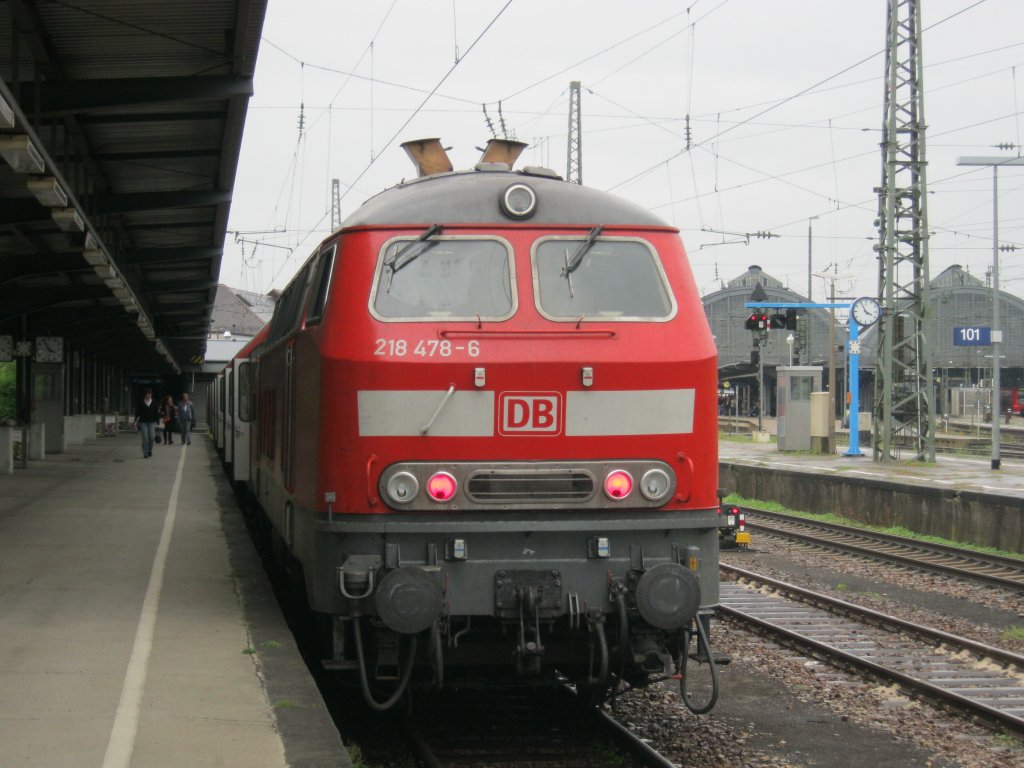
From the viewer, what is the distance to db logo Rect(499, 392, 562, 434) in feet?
23.0

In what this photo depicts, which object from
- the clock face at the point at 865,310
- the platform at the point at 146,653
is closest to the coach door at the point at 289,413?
the platform at the point at 146,653

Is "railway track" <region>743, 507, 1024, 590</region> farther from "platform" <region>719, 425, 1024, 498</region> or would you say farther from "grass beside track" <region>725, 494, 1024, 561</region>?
"platform" <region>719, 425, 1024, 498</region>

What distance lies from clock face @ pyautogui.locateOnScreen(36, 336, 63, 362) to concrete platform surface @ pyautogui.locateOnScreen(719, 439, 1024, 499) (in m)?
15.5

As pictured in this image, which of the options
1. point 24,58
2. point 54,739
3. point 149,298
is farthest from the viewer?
point 149,298

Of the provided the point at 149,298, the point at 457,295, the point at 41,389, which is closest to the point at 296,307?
the point at 457,295

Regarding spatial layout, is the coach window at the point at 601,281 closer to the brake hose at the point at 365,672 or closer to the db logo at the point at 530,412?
the db logo at the point at 530,412

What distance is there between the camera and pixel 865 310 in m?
28.8

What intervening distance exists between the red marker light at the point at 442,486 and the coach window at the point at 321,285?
4.05 ft

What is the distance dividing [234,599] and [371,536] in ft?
12.2

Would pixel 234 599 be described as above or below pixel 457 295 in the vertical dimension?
below

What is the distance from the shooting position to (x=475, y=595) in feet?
22.3

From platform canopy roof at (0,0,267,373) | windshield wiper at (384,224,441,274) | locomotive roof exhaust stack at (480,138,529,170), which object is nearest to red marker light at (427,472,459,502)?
windshield wiper at (384,224,441,274)

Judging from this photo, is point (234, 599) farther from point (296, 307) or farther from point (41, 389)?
point (41, 389)

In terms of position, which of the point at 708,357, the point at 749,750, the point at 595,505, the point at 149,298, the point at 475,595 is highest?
the point at 149,298
